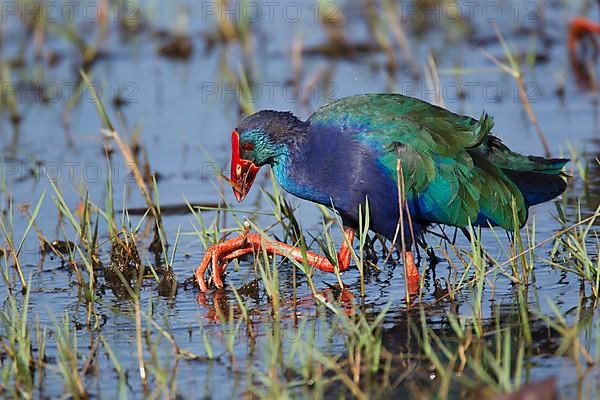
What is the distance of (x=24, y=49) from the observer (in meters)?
9.89

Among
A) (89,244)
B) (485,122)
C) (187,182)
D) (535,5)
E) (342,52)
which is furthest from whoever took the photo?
(535,5)

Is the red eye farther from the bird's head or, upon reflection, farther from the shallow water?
the shallow water

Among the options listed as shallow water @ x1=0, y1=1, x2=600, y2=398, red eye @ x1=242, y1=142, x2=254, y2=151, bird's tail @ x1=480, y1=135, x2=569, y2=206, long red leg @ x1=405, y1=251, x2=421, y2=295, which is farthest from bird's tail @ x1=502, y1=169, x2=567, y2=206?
red eye @ x1=242, y1=142, x2=254, y2=151

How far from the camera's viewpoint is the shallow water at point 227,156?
4.48m

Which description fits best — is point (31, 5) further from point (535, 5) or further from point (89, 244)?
point (89, 244)

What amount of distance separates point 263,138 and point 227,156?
7.41 feet

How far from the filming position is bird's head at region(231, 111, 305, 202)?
17.0 ft

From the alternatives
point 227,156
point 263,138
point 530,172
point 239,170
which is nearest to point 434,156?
point 530,172

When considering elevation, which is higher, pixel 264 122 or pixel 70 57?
A: pixel 70 57

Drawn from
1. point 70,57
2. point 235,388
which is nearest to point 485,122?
point 235,388

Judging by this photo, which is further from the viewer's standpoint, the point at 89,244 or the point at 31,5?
the point at 31,5

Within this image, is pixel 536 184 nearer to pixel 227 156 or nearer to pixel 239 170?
pixel 239 170

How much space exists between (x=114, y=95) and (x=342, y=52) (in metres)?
2.09

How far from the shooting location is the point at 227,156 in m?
7.43
